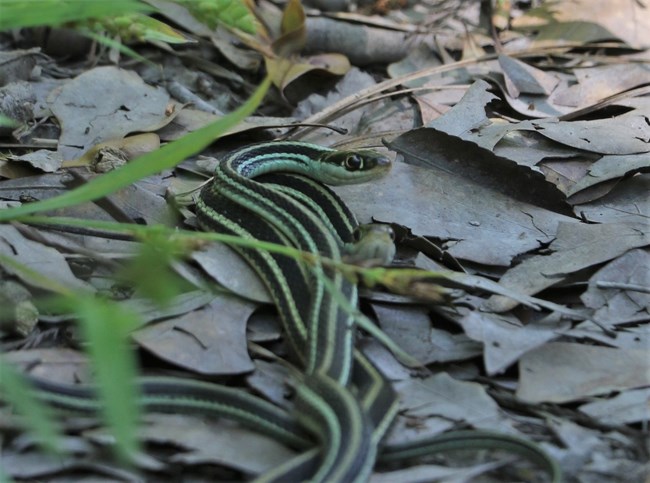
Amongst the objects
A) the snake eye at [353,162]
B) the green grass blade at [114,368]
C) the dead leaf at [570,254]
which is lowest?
the dead leaf at [570,254]

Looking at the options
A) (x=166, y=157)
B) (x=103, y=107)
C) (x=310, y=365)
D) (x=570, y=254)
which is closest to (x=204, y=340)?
(x=310, y=365)

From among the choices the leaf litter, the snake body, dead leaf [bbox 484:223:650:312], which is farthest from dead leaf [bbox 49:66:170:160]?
dead leaf [bbox 484:223:650:312]

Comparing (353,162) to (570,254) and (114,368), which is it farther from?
(114,368)

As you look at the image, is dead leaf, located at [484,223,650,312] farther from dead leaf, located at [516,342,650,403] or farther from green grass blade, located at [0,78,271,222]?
green grass blade, located at [0,78,271,222]

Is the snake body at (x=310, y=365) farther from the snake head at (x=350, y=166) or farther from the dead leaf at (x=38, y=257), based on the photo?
the dead leaf at (x=38, y=257)

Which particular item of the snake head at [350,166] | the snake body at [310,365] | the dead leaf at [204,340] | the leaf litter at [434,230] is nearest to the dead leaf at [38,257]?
the leaf litter at [434,230]
